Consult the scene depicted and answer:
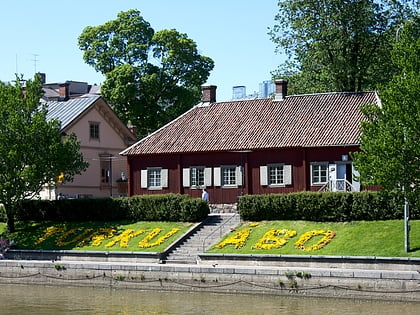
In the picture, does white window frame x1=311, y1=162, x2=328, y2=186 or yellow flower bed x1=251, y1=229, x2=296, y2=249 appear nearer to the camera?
yellow flower bed x1=251, y1=229, x2=296, y2=249

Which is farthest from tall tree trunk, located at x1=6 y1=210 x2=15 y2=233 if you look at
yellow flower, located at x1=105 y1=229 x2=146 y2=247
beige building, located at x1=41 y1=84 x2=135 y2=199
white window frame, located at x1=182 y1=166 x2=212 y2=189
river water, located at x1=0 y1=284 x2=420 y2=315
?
river water, located at x1=0 y1=284 x2=420 y2=315

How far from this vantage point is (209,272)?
3653 cm

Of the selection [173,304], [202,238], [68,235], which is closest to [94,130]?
[68,235]

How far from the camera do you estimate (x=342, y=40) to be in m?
59.5

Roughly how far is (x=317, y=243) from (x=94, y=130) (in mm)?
31287

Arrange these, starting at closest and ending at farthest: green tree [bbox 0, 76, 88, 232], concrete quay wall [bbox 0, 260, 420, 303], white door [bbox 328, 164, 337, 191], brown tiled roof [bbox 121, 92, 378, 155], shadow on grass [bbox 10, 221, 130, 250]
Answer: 1. concrete quay wall [bbox 0, 260, 420, 303]
2. shadow on grass [bbox 10, 221, 130, 250]
3. green tree [bbox 0, 76, 88, 232]
4. white door [bbox 328, 164, 337, 191]
5. brown tiled roof [bbox 121, 92, 378, 155]

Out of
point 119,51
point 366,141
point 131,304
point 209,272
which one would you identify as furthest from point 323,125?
point 119,51

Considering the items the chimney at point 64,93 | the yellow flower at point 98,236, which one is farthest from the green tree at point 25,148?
the chimney at point 64,93

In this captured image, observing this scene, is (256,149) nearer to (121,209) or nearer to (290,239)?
(121,209)

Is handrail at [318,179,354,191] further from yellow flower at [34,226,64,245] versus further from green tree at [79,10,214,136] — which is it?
green tree at [79,10,214,136]

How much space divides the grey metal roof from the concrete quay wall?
2297 centimetres

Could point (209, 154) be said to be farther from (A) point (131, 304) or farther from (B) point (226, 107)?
(A) point (131, 304)

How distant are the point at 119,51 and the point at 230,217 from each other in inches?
1226

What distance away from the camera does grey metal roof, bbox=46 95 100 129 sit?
6431 cm
